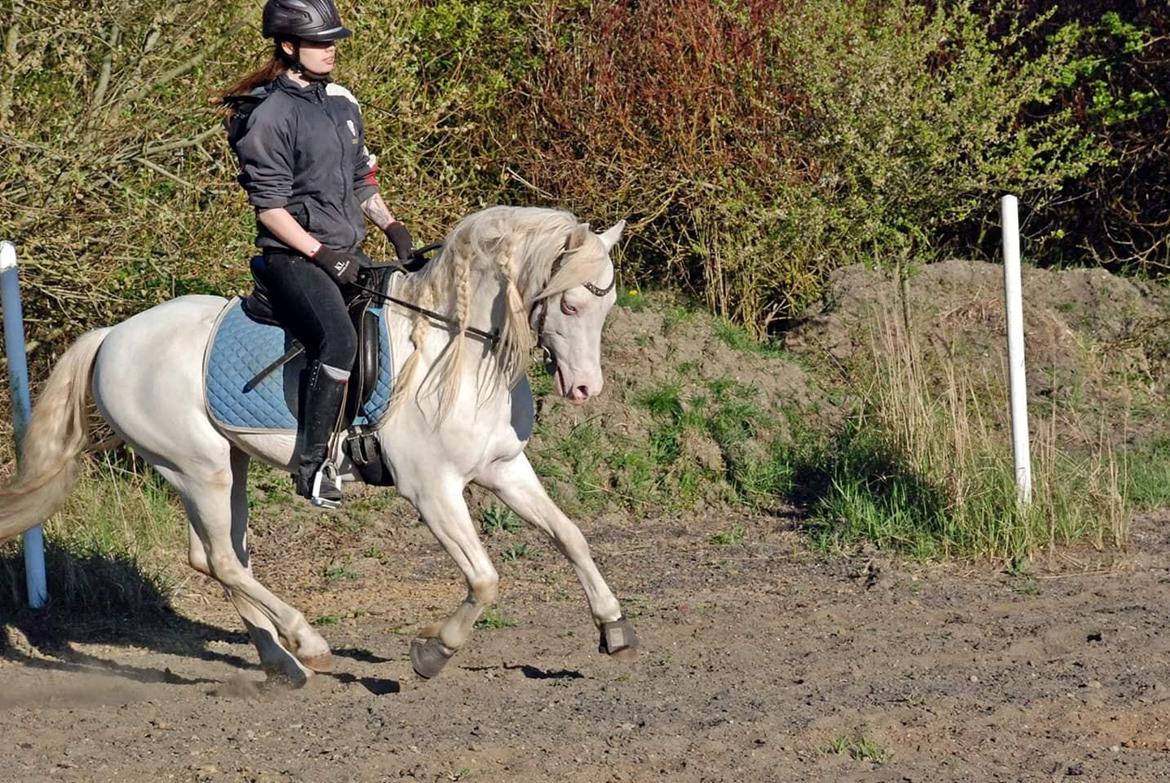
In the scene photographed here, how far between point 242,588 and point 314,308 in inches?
52.4

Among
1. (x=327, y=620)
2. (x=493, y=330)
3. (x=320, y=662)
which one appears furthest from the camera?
(x=327, y=620)

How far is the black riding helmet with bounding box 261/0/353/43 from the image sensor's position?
18.5ft

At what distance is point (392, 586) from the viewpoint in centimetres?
779

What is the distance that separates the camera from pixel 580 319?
17.9 feet

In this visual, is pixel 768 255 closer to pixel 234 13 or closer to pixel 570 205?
pixel 570 205

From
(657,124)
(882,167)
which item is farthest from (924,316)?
(657,124)

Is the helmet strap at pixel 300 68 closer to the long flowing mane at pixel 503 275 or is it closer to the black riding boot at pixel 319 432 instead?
the long flowing mane at pixel 503 275

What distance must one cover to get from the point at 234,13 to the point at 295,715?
5173 millimetres

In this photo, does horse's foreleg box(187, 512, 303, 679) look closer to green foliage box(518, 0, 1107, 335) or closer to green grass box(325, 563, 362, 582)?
green grass box(325, 563, 362, 582)

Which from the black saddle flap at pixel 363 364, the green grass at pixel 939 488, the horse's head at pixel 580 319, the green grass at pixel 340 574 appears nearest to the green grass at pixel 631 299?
the green grass at pixel 939 488

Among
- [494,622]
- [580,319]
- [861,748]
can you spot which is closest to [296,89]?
[580,319]

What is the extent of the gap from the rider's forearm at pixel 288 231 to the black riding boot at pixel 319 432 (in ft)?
1.45

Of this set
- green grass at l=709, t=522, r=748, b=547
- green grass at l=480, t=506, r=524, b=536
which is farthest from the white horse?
green grass at l=709, t=522, r=748, b=547

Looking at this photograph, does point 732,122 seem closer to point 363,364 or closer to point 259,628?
point 363,364
